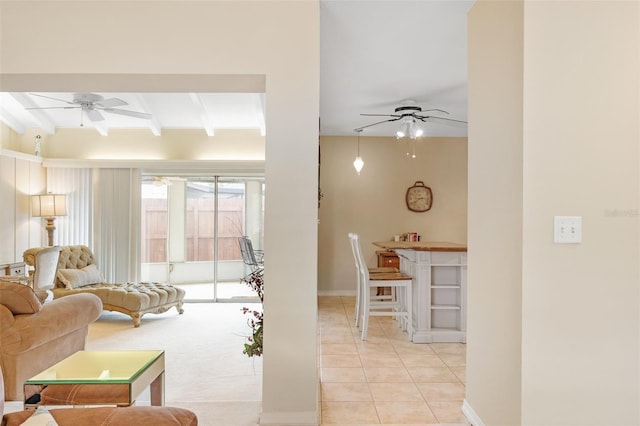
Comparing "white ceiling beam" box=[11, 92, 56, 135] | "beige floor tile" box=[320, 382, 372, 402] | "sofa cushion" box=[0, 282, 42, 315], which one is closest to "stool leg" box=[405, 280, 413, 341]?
"beige floor tile" box=[320, 382, 372, 402]

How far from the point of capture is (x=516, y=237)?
195 cm

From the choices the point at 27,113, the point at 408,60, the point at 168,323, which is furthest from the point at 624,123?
the point at 27,113

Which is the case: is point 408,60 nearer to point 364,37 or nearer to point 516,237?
point 364,37

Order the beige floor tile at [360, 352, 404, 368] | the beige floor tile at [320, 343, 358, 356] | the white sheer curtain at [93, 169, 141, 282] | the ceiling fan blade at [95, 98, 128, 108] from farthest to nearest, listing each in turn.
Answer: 1. the white sheer curtain at [93, 169, 141, 282]
2. the ceiling fan blade at [95, 98, 128, 108]
3. the beige floor tile at [320, 343, 358, 356]
4. the beige floor tile at [360, 352, 404, 368]

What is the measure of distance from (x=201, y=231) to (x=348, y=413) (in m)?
4.68

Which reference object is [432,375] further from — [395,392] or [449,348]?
[449,348]

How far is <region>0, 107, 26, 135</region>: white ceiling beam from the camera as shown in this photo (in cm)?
608

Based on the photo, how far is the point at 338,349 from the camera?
3.98 m

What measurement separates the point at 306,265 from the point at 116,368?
43.5 inches

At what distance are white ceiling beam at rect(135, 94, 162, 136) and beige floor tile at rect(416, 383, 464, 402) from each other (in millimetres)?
4964

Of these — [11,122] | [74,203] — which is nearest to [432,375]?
[74,203]

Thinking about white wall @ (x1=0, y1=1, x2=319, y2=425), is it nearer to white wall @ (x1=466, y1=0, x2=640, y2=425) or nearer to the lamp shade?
white wall @ (x1=466, y1=0, x2=640, y2=425)

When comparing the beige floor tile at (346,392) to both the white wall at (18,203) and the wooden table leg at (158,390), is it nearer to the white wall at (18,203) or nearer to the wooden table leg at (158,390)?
the wooden table leg at (158,390)

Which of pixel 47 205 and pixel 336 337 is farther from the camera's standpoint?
pixel 47 205
